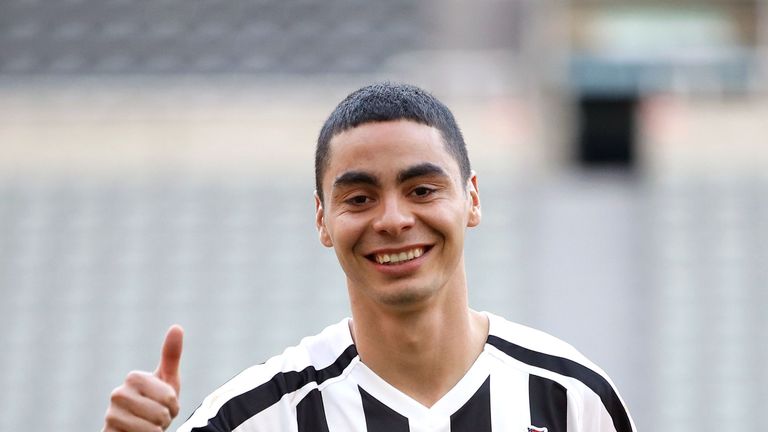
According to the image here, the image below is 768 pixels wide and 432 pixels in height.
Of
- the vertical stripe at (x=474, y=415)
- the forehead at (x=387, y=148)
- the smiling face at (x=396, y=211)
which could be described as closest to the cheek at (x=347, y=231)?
the smiling face at (x=396, y=211)

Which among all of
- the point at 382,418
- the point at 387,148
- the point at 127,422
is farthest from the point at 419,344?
the point at 127,422

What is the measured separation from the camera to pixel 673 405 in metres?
7.85

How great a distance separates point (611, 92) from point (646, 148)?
0.57 m

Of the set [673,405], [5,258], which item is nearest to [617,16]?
[673,405]

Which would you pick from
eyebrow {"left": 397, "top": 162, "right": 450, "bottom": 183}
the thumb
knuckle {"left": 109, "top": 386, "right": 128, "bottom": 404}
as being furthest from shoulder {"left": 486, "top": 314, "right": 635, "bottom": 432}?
knuckle {"left": 109, "top": 386, "right": 128, "bottom": 404}

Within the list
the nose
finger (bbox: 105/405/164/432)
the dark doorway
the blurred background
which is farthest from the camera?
the dark doorway

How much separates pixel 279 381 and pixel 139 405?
453 mm

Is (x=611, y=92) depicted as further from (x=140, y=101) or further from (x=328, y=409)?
(x=328, y=409)

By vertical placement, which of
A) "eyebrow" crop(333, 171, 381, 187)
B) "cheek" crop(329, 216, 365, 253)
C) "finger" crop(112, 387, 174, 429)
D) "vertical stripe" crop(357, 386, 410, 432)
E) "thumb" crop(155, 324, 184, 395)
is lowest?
"vertical stripe" crop(357, 386, 410, 432)

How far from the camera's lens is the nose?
2.14 m

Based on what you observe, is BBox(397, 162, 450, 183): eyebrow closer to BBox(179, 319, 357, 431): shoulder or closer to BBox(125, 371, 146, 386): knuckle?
BBox(179, 319, 357, 431): shoulder

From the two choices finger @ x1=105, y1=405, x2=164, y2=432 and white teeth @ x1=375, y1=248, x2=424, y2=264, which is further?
white teeth @ x1=375, y1=248, x2=424, y2=264

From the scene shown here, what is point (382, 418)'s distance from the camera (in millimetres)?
2324

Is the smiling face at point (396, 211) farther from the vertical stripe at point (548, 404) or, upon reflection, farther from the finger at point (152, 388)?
the finger at point (152, 388)
